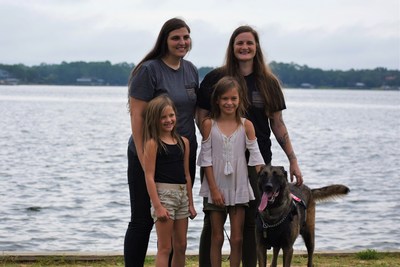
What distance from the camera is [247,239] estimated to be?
662cm

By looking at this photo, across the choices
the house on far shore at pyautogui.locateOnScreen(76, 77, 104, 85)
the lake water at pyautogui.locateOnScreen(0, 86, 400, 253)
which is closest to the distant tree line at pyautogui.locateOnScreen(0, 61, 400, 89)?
the house on far shore at pyautogui.locateOnScreen(76, 77, 104, 85)

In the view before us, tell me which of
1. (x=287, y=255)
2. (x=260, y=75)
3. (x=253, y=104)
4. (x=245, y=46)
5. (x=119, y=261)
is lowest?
(x=119, y=261)

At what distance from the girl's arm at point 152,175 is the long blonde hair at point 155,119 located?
2.5 inches

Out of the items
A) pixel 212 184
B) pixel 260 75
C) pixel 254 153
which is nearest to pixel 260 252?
pixel 212 184

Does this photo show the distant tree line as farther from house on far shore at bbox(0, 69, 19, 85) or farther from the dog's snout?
the dog's snout

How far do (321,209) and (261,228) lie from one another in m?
8.58

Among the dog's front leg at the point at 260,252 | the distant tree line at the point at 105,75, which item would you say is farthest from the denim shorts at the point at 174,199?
the distant tree line at the point at 105,75

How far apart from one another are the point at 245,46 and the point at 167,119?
3.32 ft

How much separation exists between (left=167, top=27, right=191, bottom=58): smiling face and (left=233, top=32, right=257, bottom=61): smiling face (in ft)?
1.74

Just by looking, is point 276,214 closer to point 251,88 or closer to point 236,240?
point 236,240

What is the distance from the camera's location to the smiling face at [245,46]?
6.33 meters

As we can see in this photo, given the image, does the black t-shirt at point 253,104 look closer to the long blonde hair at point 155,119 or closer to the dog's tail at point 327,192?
the long blonde hair at point 155,119

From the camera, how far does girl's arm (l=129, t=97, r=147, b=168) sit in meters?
5.88

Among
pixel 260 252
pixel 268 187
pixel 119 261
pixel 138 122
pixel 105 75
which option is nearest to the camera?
pixel 138 122
